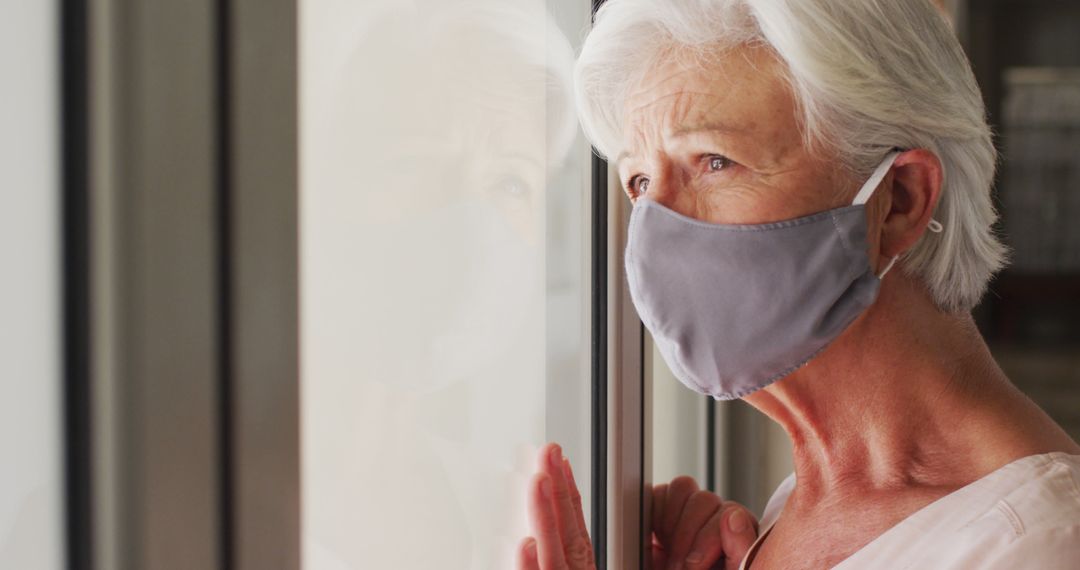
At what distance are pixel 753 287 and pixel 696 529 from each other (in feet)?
1.83

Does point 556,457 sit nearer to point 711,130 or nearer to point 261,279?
point 711,130

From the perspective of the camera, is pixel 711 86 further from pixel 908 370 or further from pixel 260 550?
pixel 260 550

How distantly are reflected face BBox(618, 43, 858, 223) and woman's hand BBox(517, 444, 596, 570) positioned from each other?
1.18 ft

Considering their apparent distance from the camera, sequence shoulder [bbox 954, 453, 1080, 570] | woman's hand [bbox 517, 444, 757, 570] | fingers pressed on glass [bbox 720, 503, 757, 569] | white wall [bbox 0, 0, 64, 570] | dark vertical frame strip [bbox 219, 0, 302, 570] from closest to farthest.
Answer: white wall [bbox 0, 0, 64, 570] < dark vertical frame strip [bbox 219, 0, 302, 570] < shoulder [bbox 954, 453, 1080, 570] < woman's hand [bbox 517, 444, 757, 570] < fingers pressed on glass [bbox 720, 503, 757, 569]

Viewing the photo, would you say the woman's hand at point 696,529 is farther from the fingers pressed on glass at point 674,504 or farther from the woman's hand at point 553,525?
the woman's hand at point 553,525

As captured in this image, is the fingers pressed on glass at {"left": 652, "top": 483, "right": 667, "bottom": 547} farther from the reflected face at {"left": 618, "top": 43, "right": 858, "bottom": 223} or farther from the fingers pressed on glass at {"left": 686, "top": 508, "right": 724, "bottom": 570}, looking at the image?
the reflected face at {"left": 618, "top": 43, "right": 858, "bottom": 223}

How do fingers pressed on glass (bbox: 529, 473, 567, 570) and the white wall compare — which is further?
fingers pressed on glass (bbox: 529, 473, 567, 570)

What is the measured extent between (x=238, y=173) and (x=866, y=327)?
2.48 ft

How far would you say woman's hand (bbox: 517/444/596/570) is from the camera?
112 centimetres

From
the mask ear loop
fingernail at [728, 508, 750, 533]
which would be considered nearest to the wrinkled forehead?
the mask ear loop

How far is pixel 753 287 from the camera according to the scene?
41.0 inches

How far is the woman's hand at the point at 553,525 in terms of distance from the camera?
1.12m

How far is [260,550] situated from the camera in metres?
0.70

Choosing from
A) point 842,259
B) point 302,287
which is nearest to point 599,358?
point 842,259
